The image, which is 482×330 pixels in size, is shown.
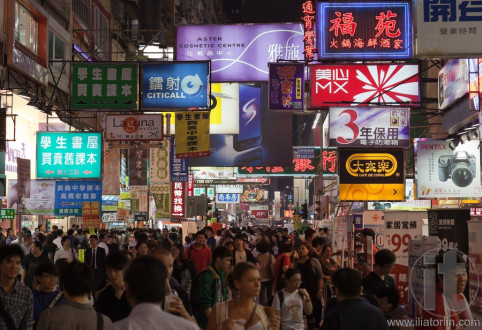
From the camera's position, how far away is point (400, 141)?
21.1 m

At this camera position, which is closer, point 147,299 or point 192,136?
point 147,299

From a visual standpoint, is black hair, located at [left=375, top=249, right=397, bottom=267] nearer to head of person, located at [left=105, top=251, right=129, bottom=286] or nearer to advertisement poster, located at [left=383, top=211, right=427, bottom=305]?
head of person, located at [left=105, top=251, right=129, bottom=286]

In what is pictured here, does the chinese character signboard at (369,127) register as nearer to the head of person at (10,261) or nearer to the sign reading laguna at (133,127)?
the sign reading laguna at (133,127)

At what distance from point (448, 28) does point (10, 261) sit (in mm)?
5913

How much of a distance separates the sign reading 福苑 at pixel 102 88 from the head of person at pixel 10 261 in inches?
481

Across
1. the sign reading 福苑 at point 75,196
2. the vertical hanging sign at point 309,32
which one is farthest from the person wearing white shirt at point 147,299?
the sign reading 福苑 at point 75,196

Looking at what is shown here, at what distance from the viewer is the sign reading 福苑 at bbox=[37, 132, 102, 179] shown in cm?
2181

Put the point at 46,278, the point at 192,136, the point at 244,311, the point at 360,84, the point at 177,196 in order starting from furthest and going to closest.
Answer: the point at 177,196 < the point at 192,136 < the point at 360,84 < the point at 46,278 < the point at 244,311

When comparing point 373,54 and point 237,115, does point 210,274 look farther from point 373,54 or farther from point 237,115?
point 237,115

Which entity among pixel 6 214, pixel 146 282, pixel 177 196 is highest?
pixel 177 196

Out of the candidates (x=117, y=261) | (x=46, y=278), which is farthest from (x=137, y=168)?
(x=117, y=261)

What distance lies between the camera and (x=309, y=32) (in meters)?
23.3

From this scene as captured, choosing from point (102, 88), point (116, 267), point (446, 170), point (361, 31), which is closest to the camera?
point (116, 267)

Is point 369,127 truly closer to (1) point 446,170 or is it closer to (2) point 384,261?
(1) point 446,170
